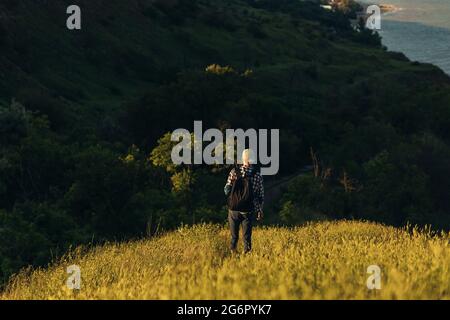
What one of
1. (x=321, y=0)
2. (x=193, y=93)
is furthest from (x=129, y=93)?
(x=321, y=0)

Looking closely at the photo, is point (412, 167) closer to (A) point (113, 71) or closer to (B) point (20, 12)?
(A) point (113, 71)

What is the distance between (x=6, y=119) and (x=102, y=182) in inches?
251

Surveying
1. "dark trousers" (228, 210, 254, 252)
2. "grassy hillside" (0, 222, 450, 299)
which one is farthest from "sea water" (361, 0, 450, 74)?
"grassy hillside" (0, 222, 450, 299)

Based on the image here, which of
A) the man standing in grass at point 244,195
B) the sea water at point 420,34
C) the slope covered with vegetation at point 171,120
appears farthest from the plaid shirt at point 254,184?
the sea water at point 420,34

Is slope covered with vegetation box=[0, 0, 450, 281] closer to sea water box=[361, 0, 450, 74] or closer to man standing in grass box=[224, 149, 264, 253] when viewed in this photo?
man standing in grass box=[224, 149, 264, 253]

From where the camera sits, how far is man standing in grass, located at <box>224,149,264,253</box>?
35.9ft

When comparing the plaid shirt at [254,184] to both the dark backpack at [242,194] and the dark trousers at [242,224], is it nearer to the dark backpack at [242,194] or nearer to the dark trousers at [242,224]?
the dark backpack at [242,194]

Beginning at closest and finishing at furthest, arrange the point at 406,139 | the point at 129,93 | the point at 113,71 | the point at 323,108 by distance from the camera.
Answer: the point at 406,139, the point at 129,93, the point at 113,71, the point at 323,108

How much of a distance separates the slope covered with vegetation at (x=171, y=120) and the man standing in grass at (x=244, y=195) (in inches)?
212

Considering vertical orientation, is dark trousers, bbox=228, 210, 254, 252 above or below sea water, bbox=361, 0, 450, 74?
below

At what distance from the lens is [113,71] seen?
2016 inches

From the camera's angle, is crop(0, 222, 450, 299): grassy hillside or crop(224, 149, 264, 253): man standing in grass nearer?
crop(0, 222, 450, 299): grassy hillside

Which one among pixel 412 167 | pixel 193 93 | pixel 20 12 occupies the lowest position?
pixel 412 167

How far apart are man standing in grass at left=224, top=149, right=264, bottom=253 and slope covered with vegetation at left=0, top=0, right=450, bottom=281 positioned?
17.7 feet
